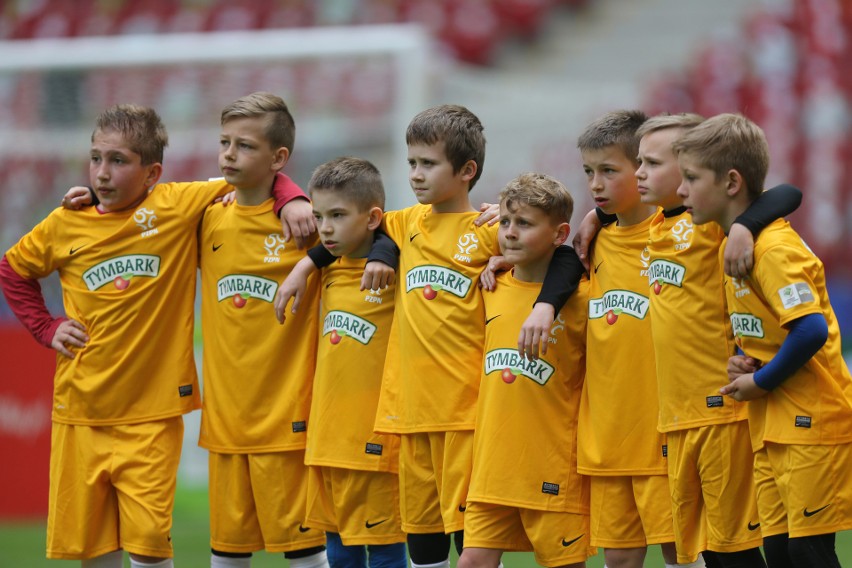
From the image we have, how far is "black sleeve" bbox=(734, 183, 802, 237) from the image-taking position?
4.15 meters

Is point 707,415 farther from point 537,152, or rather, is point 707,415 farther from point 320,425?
point 537,152

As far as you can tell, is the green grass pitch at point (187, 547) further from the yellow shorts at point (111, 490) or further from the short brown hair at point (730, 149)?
the short brown hair at point (730, 149)

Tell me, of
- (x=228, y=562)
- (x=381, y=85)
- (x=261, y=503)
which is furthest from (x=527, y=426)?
(x=381, y=85)

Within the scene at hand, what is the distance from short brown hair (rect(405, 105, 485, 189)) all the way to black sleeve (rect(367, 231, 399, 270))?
39 centimetres

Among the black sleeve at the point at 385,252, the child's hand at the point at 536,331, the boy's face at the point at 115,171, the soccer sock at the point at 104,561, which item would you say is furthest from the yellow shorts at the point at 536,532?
the boy's face at the point at 115,171

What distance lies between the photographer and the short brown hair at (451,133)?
483cm

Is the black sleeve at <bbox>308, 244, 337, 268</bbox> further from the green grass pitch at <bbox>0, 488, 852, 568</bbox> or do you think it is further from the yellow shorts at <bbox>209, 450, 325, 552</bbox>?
the green grass pitch at <bbox>0, 488, 852, 568</bbox>

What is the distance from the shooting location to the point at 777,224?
4180 millimetres

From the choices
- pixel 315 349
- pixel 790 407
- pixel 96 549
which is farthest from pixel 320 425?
pixel 790 407

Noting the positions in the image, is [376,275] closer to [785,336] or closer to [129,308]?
[129,308]

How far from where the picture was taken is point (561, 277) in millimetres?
4566

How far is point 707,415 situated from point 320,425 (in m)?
1.50

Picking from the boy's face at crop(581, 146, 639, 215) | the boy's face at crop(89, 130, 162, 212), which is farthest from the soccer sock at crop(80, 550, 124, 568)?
the boy's face at crop(581, 146, 639, 215)

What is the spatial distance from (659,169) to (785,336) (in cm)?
73
